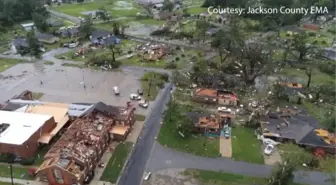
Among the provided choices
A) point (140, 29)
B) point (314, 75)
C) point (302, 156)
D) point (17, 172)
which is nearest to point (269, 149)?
point (302, 156)

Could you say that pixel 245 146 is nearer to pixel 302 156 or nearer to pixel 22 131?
pixel 302 156

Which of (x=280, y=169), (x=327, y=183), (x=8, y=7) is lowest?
(x=327, y=183)

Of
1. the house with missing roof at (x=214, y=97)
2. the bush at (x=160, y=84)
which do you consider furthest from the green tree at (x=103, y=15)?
the house with missing roof at (x=214, y=97)

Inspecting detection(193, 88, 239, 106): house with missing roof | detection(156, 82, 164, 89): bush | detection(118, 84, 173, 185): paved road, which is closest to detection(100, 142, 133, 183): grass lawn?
detection(118, 84, 173, 185): paved road

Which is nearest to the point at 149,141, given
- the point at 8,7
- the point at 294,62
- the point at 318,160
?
the point at 318,160

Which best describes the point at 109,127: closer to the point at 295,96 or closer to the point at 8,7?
the point at 295,96

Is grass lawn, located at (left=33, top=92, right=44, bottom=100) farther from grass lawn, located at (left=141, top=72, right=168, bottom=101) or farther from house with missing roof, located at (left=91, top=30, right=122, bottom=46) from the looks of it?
house with missing roof, located at (left=91, top=30, right=122, bottom=46)
